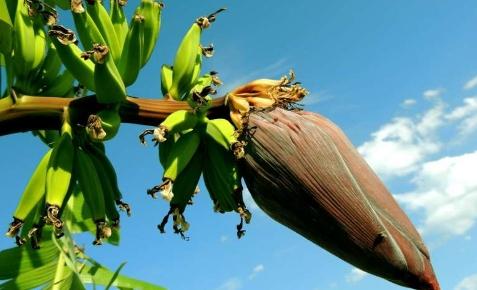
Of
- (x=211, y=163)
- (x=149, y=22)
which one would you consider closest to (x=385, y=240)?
(x=211, y=163)

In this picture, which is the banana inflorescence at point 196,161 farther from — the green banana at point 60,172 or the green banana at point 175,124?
the green banana at point 60,172

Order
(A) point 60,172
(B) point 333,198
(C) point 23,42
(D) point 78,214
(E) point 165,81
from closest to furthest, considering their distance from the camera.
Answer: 1. (B) point 333,198
2. (A) point 60,172
3. (C) point 23,42
4. (E) point 165,81
5. (D) point 78,214

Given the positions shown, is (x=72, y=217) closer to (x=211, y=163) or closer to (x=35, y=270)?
(x=35, y=270)

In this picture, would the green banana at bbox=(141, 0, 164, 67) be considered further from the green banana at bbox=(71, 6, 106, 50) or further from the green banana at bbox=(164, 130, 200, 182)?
the green banana at bbox=(164, 130, 200, 182)

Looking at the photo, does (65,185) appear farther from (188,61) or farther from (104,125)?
(188,61)

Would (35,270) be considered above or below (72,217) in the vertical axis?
below

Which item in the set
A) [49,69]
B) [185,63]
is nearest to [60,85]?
[49,69]
